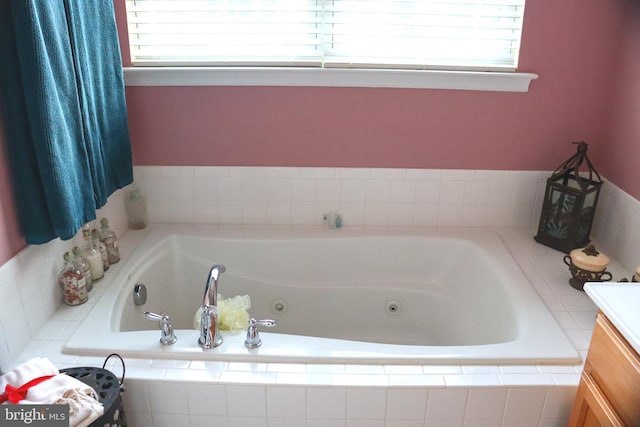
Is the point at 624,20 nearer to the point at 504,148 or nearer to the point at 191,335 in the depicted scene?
the point at 504,148

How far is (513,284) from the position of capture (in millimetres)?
2016

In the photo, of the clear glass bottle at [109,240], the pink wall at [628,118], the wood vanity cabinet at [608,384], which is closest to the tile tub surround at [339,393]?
the wood vanity cabinet at [608,384]

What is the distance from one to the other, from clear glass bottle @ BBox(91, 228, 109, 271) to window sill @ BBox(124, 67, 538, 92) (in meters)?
0.69

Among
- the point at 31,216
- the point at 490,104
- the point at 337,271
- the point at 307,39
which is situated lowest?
the point at 337,271

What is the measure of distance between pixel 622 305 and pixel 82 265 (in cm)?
175

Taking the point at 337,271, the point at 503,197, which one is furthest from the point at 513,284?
the point at 337,271

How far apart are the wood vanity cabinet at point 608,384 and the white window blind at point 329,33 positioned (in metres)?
1.32

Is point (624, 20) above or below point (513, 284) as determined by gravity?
above

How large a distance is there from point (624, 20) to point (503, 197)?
888 millimetres

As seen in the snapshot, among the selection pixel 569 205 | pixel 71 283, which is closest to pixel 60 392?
pixel 71 283

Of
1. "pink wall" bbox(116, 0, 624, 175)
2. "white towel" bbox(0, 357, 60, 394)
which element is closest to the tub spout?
"white towel" bbox(0, 357, 60, 394)

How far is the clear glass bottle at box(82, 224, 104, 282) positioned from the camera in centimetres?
195

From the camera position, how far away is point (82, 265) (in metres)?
1.88

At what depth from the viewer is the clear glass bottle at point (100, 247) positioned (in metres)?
2.03
